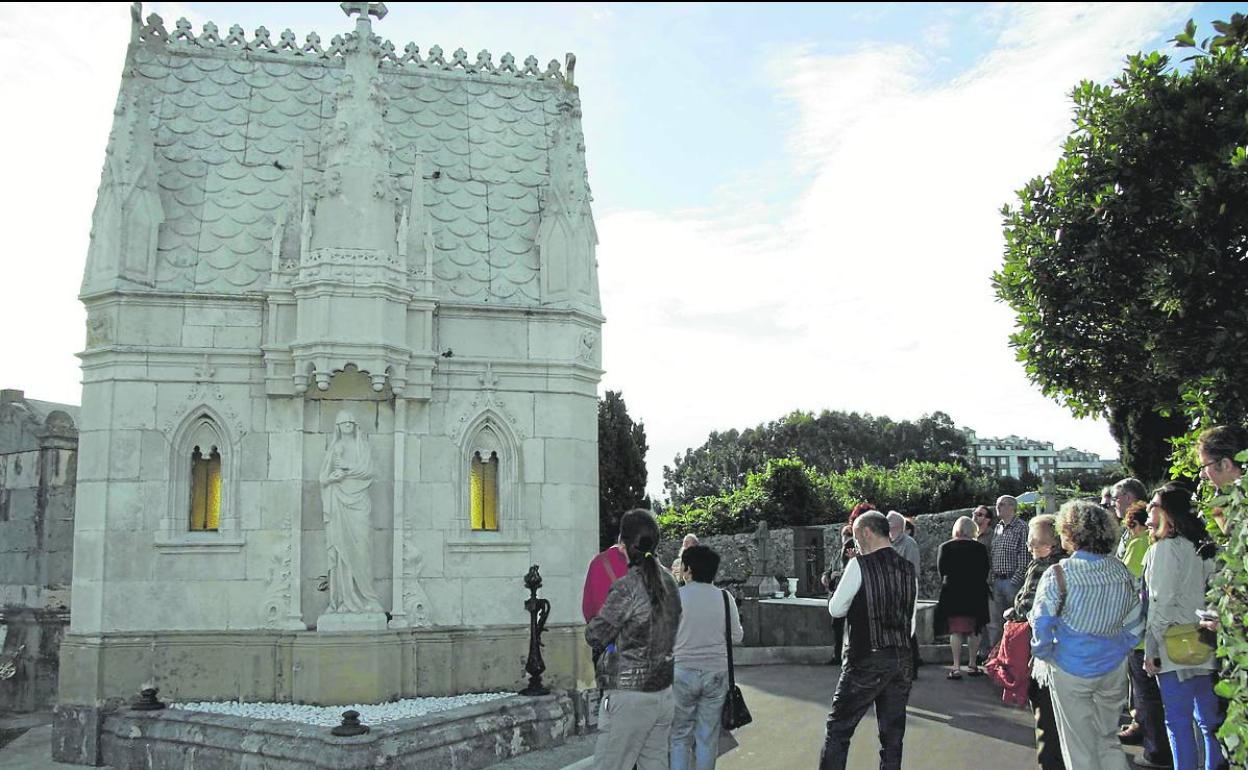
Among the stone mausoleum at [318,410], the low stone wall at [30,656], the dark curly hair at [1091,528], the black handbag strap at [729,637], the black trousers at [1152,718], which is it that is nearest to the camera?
the dark curly hair at [1091,528]

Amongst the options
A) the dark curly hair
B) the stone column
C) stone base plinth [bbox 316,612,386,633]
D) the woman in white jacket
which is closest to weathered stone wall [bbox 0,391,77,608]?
stone base plinth [bbox 316,612,386,633]

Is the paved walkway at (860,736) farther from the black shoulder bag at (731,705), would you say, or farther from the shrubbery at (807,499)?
the shrubbery at (807,499)

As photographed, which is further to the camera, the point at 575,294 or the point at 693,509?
the point at 693,509

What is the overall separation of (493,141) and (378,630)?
5.77m

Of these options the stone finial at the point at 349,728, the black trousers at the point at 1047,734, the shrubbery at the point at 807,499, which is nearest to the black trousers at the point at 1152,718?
the black trousers at the point at 1047,734

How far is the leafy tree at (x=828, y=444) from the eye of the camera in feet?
228

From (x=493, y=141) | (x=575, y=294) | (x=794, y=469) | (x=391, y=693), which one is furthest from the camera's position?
(x=794, y=469)

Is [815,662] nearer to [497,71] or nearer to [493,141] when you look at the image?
[493,141]

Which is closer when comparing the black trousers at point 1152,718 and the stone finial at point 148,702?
the black trousers at point 1152,718

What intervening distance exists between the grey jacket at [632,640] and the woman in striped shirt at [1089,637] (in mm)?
2089

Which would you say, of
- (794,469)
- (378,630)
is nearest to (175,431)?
(378,630)

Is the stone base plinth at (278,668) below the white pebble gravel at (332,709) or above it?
above

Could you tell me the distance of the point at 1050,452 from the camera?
14238 centimetres

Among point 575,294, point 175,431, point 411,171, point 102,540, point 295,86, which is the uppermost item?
point 295,86
